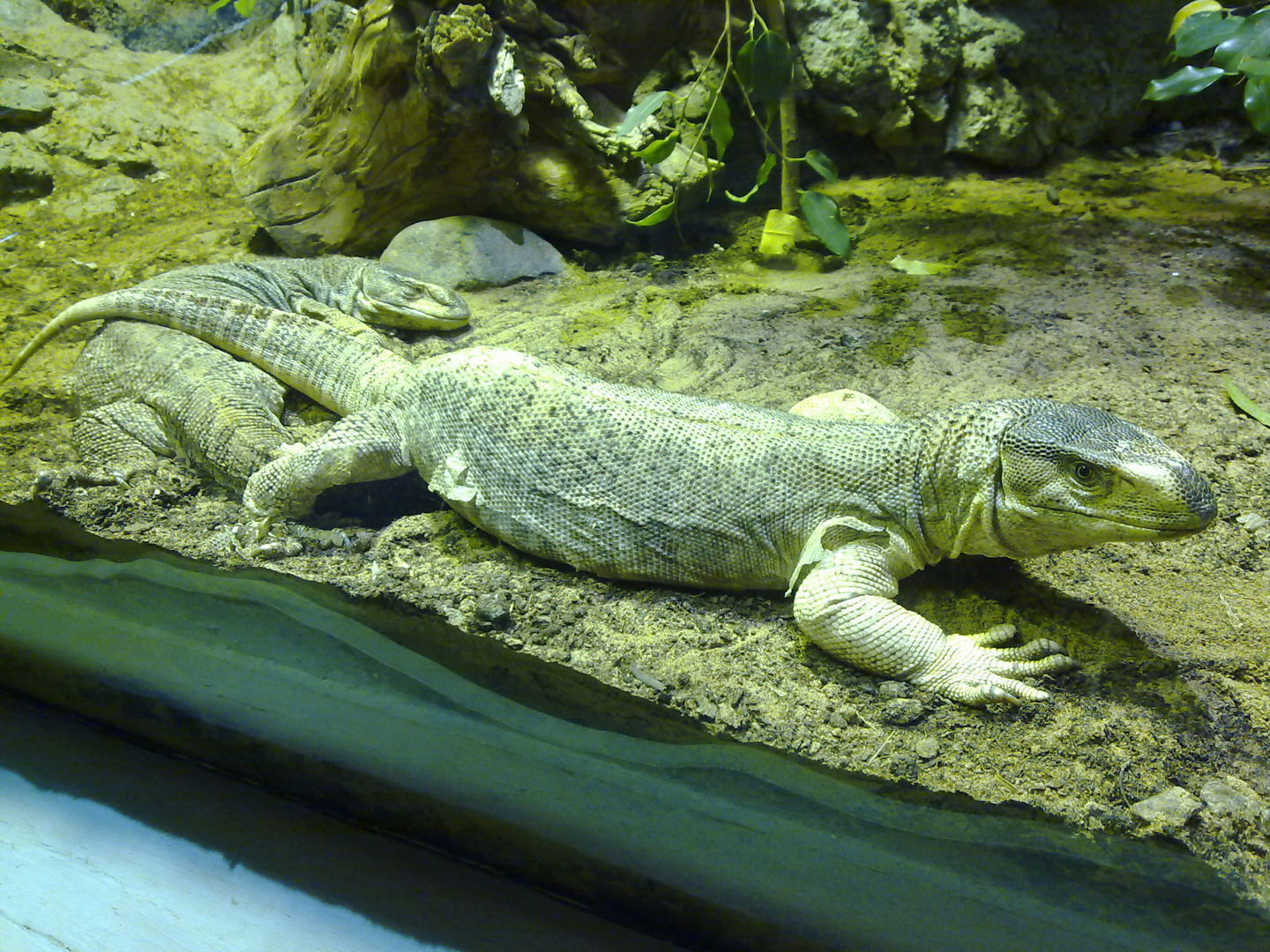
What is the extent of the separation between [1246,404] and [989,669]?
2.53 meters

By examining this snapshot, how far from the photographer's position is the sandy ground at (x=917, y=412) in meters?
2.62

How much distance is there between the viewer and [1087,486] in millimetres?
2820

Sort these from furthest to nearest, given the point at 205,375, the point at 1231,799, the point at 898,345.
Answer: the point at 898,345, the point at 205,375, the point at 1231,799

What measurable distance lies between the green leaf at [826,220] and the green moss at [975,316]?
858 mm

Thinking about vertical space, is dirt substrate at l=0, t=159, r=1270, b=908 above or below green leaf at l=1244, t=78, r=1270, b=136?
below

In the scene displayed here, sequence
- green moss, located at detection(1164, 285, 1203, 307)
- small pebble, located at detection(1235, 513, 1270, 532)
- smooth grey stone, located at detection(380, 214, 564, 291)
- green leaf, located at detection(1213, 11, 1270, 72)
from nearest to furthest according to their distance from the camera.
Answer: small pebble, located at detection(1235, 513, 1270, 532), green leaf, located at detection(1213, 11, 1270, 72), green moss, located at detection(1164, 285, 1203, 307), smooth grey stone, located at detection(380, 214, 564, 291)

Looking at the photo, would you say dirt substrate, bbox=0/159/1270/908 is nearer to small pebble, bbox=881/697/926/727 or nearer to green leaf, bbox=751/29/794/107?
small pebble, bbox=881/697/926/727

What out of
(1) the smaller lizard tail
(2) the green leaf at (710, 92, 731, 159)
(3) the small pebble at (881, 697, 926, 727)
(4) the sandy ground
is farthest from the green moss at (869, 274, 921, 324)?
(1) the smaller lizard tail

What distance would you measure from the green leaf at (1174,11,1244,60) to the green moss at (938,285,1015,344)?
161cm

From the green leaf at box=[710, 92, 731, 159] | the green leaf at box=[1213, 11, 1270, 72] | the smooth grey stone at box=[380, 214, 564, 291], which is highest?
the green leaf at box=[1213, 11, 1270, 72]

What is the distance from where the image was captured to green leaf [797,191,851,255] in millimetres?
5785

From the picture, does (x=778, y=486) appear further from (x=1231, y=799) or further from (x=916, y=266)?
(x=916, y=266)

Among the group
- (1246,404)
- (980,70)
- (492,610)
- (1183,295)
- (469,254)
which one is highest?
(980,70)

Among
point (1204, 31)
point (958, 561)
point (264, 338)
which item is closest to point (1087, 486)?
point (958, 561)
